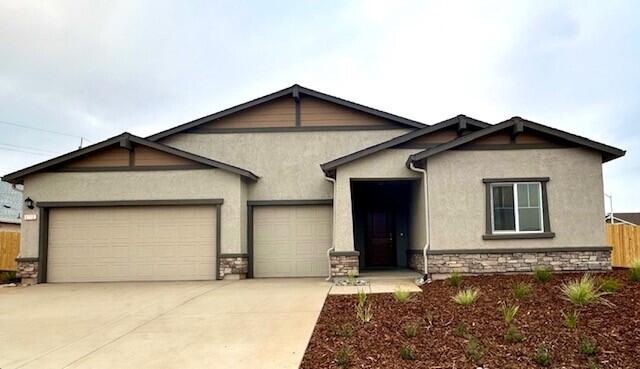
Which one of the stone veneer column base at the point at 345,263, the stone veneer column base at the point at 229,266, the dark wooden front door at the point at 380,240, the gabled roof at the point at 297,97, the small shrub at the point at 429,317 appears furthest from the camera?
the dark wooden front door at the point at 380,240

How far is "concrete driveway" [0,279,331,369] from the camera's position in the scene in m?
6.40

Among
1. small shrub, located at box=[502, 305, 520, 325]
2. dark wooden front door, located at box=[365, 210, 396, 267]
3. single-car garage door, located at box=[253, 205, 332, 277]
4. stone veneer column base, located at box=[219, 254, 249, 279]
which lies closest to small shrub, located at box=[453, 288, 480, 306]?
small shrub, located at box=[502, 305, 520, 325]

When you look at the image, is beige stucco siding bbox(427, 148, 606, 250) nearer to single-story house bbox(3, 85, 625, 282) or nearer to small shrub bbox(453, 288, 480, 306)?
single-story house bbox(3, 85, 625, 282)

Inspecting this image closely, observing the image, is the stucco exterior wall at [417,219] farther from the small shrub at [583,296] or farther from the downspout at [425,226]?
the small shrub at [583,296]

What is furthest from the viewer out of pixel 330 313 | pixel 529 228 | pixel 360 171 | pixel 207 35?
pixel 207 35

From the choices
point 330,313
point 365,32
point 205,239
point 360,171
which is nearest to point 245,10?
point 365,32

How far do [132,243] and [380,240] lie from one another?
783 cm

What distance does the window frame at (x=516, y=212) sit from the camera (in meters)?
12.2

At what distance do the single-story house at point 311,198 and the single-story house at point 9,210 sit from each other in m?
12.4

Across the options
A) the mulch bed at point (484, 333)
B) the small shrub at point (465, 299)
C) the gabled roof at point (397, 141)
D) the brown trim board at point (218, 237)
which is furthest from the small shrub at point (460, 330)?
the brown trim board at point (218, 237)

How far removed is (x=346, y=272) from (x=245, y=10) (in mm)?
7317

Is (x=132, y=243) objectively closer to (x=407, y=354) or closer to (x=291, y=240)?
(x=291, y=240)

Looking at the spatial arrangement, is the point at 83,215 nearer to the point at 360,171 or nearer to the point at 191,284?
the point at 191,284

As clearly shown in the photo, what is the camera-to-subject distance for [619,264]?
17062 millimetres
